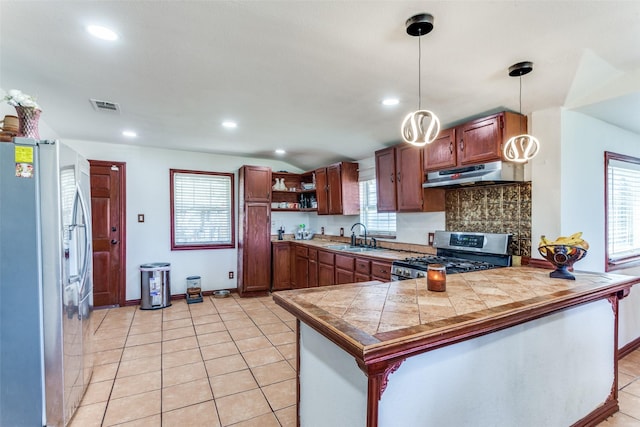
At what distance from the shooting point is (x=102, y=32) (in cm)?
181

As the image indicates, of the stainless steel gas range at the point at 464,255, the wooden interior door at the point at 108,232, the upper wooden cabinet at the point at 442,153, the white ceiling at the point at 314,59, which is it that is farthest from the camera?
the wooden interior door at the point at 108,232

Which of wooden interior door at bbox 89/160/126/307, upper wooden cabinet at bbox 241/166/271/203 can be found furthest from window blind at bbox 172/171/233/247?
wooden interior door at bbox 89/160/126/307

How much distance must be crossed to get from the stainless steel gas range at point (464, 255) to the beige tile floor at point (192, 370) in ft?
4.40

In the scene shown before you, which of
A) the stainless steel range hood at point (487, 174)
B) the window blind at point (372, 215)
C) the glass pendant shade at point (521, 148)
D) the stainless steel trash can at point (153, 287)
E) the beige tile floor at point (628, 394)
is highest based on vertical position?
the glass pendant shade at point (521, 148)

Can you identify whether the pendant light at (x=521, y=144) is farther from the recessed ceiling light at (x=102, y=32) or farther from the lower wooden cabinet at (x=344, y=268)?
the recessed ceiling light at (x=102, y=32)

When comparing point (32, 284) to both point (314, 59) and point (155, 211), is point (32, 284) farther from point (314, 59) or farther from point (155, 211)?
point (155, 211)

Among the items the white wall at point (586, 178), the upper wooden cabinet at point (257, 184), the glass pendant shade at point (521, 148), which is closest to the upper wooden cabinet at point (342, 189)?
the upper wooden cabinet at point (257, 184)

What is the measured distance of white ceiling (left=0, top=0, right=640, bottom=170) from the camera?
5.34 ft

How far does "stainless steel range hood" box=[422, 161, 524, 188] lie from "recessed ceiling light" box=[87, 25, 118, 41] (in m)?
2.81

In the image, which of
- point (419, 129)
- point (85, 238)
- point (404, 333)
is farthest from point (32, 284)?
point (419, 129)

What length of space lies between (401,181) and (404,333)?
9.03 ft

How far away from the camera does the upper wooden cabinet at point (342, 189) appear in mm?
4844

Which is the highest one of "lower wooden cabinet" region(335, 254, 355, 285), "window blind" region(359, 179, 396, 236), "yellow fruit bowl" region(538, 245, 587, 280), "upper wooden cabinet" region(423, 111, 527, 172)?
"upper wooden cabinet" region(423, 111, 527, 172)

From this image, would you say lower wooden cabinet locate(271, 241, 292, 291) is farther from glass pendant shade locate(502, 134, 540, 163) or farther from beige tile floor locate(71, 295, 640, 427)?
glass pendant shade locate(502, 134, 540, 163)
